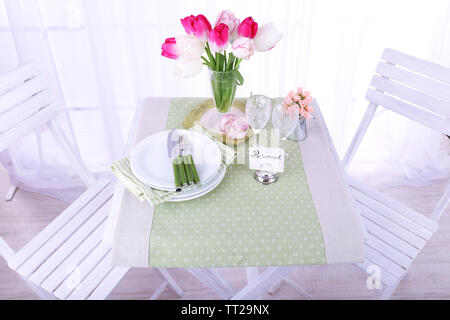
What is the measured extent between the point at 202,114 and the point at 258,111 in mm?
270

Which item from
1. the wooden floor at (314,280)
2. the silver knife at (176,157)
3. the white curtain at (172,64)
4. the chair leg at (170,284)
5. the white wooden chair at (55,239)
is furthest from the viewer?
Answer: the white curtain at (172,64)

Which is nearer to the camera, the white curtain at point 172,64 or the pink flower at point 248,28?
the pink flower at point 248,28

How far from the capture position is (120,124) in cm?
228

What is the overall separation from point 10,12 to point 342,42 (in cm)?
176

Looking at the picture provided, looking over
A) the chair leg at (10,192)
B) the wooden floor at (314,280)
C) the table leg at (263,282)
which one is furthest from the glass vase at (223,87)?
the chair leg at (10,192)

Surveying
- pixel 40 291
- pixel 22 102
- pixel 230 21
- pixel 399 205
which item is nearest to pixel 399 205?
pixel 399 205

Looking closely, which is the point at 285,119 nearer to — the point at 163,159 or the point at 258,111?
the point at 258,111

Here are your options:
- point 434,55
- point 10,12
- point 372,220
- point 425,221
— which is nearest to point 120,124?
point 10,12

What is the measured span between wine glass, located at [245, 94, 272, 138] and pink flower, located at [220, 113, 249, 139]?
0.11ft

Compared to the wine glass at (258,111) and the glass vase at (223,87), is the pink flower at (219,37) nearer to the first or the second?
the glass vase at (223,87)

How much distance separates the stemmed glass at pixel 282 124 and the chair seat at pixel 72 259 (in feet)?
2.07

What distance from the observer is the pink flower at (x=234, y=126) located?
4.09 feet

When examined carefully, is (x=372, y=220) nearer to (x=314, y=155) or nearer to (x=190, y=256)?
(x=314, y=155)

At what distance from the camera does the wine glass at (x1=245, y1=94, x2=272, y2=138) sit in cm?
124
